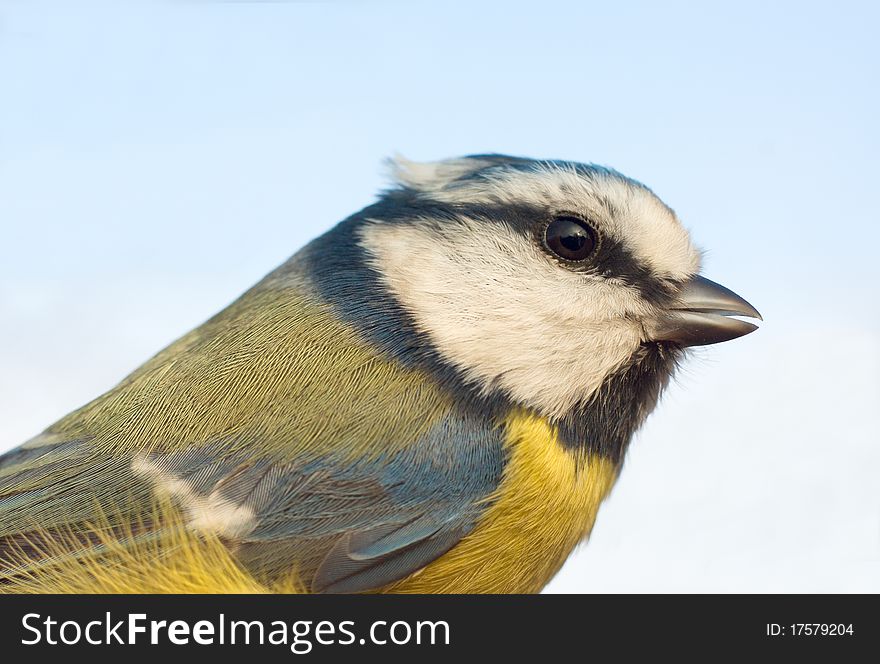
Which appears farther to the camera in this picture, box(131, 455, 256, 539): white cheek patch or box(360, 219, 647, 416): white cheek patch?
box(360, 219, 647, 416): white cheek patch

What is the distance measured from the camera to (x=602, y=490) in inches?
57.4

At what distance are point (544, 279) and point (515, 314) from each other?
0.26 feet

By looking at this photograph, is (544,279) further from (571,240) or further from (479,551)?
(479,551)

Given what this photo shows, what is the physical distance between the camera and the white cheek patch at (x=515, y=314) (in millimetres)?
1364

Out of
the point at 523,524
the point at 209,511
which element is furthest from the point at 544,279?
the point at 209,511

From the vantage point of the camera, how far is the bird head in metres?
1.37

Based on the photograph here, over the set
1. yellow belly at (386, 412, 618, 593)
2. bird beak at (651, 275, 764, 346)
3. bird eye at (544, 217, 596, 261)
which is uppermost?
bird eye at (544, 217, 596, 261)

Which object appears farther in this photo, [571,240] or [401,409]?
[571,240]

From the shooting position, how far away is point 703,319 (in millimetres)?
1439

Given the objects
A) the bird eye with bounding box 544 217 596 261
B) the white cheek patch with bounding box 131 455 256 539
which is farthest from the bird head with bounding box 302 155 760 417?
the white cheek patch with bounding box 131 455 256 539

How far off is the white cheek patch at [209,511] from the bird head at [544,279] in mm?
384

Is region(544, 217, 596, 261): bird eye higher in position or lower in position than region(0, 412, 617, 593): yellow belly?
higher

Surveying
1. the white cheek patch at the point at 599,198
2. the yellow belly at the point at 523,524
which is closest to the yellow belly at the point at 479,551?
the yellow belly at the point at 523,524

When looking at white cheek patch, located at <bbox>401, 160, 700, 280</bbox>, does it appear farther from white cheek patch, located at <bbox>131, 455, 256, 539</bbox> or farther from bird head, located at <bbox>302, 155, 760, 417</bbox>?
white cheek patch, located at <bbox>131, 455, 256, 539</bbox>
